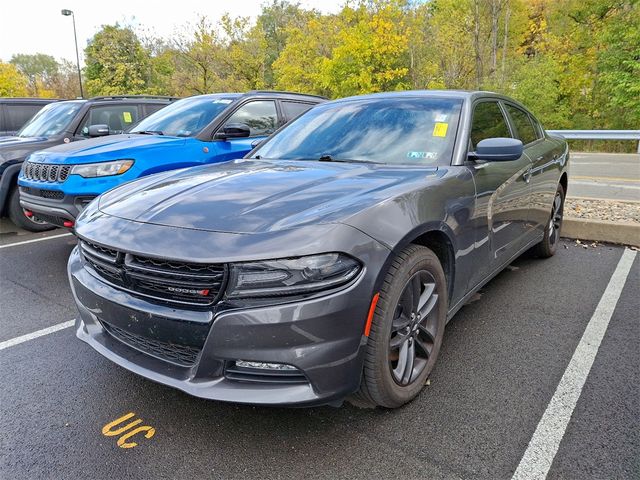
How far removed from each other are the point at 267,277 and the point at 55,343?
2.14 meters

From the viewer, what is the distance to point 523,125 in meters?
4.16

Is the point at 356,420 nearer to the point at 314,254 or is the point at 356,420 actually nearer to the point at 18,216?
the point at 314,254

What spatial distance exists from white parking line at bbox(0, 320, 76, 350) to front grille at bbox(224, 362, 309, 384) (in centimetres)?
212

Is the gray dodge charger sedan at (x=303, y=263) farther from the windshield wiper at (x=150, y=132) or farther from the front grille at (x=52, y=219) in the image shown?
the windshield wiper at (x=150, y=132)

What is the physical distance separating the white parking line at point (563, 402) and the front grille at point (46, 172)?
14.8ft

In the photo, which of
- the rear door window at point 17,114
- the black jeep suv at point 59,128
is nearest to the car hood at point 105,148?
the black jeep suv at point 59,128

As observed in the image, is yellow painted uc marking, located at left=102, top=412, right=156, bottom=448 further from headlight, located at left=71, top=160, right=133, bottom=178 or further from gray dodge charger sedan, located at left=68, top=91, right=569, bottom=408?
headlight, located at left=71, top=160, right=133, bottom=178

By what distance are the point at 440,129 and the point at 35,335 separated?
125 inches

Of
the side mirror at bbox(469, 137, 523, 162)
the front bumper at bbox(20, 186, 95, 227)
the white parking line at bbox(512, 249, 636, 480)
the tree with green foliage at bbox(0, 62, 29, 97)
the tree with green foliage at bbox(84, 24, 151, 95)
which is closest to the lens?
the white parking line at bbox(512, 249, 636, 480)

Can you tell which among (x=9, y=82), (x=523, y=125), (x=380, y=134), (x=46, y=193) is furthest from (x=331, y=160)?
(x=9, y=82)

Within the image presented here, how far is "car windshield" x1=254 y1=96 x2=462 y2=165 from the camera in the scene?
2877mm

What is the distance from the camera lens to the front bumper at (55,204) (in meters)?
4.38

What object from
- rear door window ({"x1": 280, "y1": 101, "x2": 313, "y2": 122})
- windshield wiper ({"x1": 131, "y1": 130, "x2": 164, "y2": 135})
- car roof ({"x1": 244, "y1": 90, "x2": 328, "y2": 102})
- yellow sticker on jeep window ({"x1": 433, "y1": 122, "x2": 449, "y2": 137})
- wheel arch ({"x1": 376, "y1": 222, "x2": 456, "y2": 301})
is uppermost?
car roof ({"x1": 244, "y1": 90, "x2": 328, "y2": 102})

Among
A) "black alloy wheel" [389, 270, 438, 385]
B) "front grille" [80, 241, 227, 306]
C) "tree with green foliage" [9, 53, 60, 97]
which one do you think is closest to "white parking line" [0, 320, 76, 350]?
"front grille" [80, 241, 227, 306]
